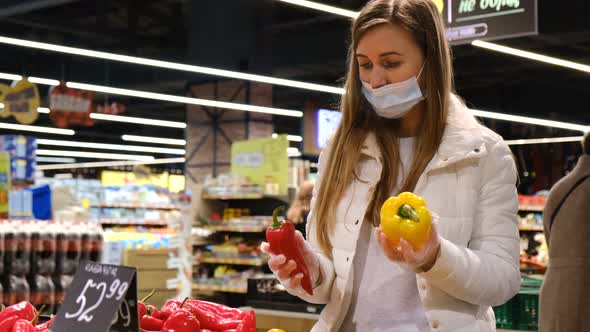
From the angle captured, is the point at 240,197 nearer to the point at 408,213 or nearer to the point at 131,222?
the point at 131,222

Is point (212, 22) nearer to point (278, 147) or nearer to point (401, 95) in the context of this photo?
point (278, 147)

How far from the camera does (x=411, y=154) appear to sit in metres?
2.09

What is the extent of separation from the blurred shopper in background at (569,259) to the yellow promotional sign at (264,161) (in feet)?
21.7

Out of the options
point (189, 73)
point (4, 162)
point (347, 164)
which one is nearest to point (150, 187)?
point (189, 73)

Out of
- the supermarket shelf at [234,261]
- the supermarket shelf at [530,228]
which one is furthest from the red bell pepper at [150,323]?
the supermarket shelf at [530,228]

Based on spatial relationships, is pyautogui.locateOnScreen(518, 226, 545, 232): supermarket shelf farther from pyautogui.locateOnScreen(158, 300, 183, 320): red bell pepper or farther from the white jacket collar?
pyautogui.locateOnScreen(158, 300, 183, 320): red bell pepper

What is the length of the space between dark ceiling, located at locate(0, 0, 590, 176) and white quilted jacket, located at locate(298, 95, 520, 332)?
12.0 meters

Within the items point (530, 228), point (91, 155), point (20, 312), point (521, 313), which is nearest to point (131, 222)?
point (530, 228)

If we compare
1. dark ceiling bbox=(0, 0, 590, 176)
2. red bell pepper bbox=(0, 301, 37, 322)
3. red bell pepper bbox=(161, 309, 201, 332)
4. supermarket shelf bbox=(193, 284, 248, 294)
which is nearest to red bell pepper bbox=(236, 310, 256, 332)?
red bell pepper bbox=(161, 309, 201, 332)

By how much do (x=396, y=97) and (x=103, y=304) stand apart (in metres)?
0.85

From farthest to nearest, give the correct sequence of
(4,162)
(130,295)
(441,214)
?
1. (4,162)
2. (441,214)
3. (130,295)

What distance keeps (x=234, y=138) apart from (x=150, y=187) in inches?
162

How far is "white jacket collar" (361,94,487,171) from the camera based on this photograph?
1.95 metres

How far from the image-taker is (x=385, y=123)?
2.17m
